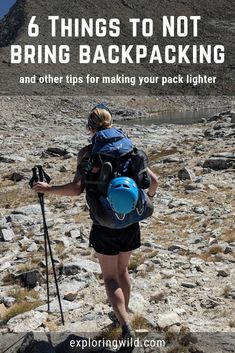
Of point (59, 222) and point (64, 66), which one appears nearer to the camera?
point (59, 222)

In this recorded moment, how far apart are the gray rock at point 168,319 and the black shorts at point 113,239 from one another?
126cm

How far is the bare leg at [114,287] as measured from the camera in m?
5.20

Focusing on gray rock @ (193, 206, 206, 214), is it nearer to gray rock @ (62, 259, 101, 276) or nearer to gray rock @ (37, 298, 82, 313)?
gray rock @ (62, 259, 101, 276)

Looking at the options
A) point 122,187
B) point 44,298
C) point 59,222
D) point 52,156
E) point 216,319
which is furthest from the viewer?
point 52,156

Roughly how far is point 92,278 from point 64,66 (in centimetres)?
10886

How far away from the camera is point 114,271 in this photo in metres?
5.31

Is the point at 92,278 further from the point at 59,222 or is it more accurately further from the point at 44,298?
the point at 59,222

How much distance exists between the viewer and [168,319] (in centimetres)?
611

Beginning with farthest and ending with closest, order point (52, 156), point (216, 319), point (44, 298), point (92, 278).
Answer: point (52, 156)
point (92, 278)
point (44, 298)
point (216, 319)

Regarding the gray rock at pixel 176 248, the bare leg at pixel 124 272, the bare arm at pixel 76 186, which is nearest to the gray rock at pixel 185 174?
the gray rock at pixel 176 248

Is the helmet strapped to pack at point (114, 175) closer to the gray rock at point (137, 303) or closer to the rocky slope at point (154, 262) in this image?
the rocky slope at point (154, 262)

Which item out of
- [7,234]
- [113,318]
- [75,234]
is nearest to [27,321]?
[113,318]

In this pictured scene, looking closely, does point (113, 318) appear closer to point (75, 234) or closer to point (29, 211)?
point (75, 234)

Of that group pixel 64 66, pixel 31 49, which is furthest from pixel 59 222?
pixel 31 49
